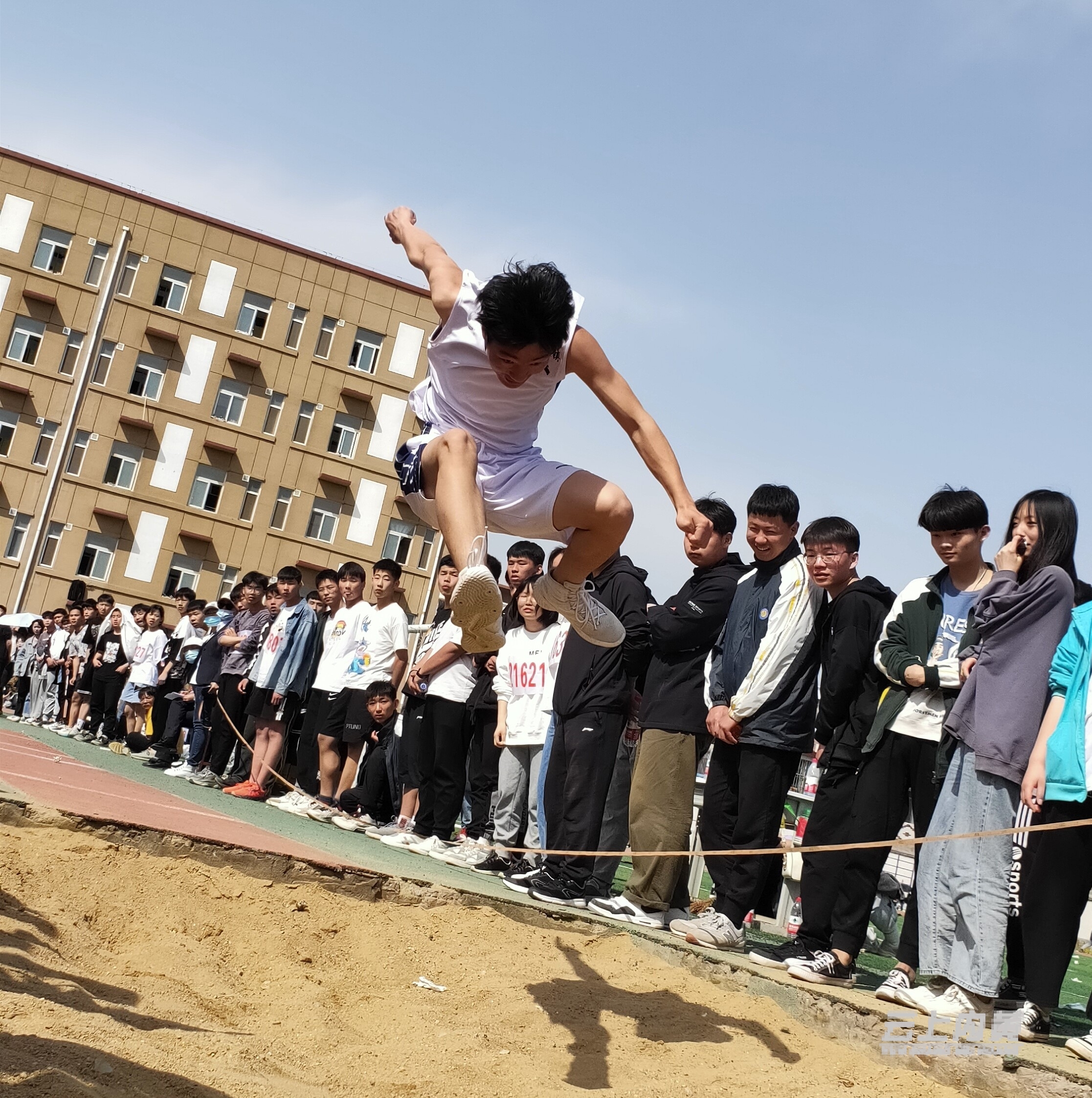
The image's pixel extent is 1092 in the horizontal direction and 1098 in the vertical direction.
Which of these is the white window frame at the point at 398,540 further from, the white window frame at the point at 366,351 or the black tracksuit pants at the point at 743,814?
the black tracksuit pants at the point at 743,814

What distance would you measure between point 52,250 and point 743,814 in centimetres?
4145

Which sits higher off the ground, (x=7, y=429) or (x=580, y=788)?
(x=7, y=429)

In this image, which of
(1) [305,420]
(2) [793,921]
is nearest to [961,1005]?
(2) [793,921]

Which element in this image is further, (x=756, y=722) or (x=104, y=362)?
(x=104, y=362)

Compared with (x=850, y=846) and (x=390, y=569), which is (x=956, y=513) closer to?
(x=850, y=846)

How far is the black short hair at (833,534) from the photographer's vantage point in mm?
5938

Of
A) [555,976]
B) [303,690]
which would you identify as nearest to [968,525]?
[555,976]

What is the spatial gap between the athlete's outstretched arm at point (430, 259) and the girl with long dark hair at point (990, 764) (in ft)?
8.43

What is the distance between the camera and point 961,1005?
454 centimetres

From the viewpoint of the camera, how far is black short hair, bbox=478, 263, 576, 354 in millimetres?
4316

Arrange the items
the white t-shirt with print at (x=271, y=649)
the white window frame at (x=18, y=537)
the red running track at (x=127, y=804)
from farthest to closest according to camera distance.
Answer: the white window frame at (x=18, y=537), the white t-shirt with print at (x=271, y=649), the red running track at (x=127, y=804)

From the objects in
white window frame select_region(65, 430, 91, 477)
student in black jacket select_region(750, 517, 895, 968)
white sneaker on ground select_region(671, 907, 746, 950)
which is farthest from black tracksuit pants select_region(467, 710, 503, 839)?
white window frame select_region(65, 430, 91, 477)

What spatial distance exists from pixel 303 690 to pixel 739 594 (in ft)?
16.7

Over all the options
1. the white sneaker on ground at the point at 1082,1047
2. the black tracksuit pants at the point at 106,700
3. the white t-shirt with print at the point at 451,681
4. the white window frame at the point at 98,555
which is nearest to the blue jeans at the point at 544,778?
the white t-shirt with print at the point at 451,681
